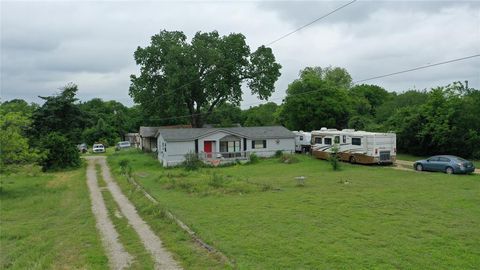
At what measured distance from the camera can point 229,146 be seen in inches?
1687

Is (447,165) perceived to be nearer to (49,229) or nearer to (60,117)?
(49,229)

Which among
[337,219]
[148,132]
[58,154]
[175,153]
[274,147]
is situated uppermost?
[148,132]

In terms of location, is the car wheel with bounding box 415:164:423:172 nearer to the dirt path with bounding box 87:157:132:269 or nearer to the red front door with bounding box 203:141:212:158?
the red front door with bounding box 203:141:212:158

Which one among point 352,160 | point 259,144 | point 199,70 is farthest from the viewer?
point 199,70

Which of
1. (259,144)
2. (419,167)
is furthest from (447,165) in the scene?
(259,144)

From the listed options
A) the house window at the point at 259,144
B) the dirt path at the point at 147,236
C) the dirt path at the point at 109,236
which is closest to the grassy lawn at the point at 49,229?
the dirt path at the point at 109,236

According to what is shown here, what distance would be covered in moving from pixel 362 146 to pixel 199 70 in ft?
83.3

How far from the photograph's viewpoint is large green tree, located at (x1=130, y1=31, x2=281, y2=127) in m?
50.3

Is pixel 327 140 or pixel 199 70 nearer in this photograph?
pixel 327 140

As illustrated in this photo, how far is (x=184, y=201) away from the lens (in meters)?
18.8

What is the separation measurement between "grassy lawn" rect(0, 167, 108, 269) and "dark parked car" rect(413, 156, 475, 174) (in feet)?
73.4

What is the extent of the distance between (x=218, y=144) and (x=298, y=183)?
18.7 metres

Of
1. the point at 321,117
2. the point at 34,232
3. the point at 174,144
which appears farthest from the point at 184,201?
the point at 321,117

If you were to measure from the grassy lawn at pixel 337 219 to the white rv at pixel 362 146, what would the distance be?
262 inches
